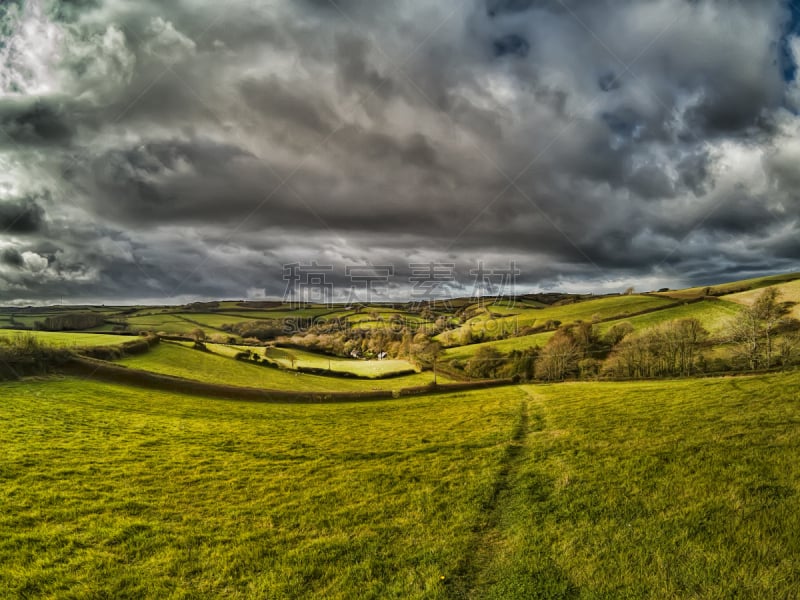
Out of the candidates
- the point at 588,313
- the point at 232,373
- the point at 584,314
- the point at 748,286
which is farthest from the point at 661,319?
the point at 232,373

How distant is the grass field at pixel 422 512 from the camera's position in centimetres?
626

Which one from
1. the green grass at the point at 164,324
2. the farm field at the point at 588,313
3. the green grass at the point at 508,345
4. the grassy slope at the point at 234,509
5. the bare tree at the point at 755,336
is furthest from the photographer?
the green grass at the point at 164,324

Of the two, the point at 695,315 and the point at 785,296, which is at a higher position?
the point at 785,296

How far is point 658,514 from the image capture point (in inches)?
310

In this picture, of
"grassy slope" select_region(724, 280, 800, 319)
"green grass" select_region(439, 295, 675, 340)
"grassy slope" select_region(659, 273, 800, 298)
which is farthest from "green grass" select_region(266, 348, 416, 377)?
"grassy slope" select_region(659, 273, 800, 298)

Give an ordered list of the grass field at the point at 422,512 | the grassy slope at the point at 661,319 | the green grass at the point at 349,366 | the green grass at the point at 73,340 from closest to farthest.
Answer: the grass field at the point at 422,512, the green grass at the point at 73,340, the grassy slope at the point at 661,319, the green grass at the point at 349,366

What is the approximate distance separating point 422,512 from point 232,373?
5220cm

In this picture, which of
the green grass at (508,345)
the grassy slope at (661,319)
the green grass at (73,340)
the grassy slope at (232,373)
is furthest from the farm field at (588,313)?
the green grass at (73,340)

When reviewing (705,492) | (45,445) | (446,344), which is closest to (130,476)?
(45,445)

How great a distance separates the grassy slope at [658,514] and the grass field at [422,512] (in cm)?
4

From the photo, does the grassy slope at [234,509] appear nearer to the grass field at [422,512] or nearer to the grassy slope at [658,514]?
the grass field at [422,512]

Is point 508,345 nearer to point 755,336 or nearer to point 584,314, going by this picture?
point 584,314

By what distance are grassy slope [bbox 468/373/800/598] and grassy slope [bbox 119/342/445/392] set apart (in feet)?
131

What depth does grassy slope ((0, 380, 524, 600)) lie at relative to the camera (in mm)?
6555
